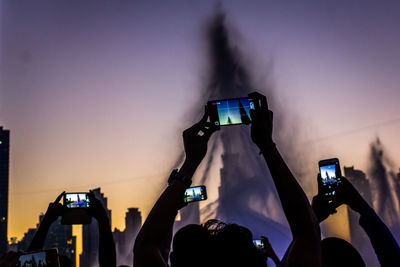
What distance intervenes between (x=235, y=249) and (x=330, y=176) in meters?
2.25

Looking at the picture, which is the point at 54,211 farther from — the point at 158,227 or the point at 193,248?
the point at 193,248

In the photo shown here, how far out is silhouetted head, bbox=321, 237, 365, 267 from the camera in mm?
2258

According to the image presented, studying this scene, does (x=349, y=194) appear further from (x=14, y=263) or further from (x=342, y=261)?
(x=14, y=263)

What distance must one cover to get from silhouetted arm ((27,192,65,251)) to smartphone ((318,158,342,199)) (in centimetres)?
286

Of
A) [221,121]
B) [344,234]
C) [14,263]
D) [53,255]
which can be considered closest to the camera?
[14,263]

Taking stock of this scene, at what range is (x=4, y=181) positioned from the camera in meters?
125

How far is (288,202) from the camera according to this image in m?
1.99

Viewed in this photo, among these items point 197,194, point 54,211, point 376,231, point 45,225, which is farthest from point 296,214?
point 197,194

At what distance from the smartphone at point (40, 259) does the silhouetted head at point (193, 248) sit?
65 centimetres

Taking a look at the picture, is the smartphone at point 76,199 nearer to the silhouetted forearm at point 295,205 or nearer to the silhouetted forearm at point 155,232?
the silhouetted forearm at point 155,232

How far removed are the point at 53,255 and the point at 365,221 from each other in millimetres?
2207

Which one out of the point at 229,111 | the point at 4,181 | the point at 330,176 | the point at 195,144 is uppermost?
the point at 4,181

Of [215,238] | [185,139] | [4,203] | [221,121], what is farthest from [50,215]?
[4,203]

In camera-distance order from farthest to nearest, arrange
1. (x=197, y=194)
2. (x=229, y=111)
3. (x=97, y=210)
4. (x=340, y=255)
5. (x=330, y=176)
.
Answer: (x=197, y=194)
(x=97, y=210)
(x=330, y=176)
(x=229, y=111)
(x=340, y=255)
